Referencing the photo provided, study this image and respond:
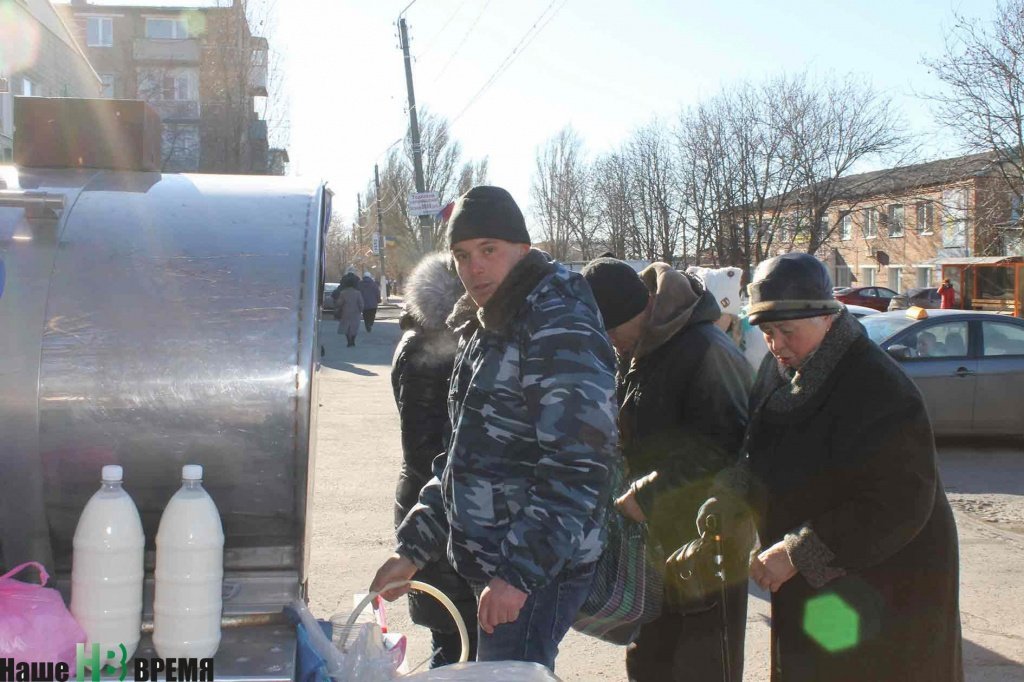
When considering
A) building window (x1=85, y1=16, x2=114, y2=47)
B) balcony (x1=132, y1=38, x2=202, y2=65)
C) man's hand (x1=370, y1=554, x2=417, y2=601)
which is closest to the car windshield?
man's hand (x1=370, y1=554, x2=417, y2=601)

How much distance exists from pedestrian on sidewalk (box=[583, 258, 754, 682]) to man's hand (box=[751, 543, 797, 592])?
34cm

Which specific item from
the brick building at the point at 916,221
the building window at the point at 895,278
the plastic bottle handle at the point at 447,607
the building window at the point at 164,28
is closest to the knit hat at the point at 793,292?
the plastic bottle handle at the point at 447,607

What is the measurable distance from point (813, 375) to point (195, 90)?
48527 millimetres

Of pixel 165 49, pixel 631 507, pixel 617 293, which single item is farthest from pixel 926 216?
pixel 631 507

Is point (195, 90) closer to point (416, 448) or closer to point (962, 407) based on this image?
point (962, 407)

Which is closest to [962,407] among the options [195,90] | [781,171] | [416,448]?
[416,448]

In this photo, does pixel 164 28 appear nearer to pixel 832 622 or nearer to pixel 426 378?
pixel 426 378

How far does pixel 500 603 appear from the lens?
2135 millimetres

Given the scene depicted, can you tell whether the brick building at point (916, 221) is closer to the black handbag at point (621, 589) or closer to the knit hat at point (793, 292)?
the knit hat at point (793, 292)

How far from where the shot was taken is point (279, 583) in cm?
203

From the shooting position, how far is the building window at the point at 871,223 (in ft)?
135

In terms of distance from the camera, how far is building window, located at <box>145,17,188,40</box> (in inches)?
1895

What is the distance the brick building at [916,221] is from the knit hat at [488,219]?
2672 centimetres

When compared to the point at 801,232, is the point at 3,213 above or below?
below
